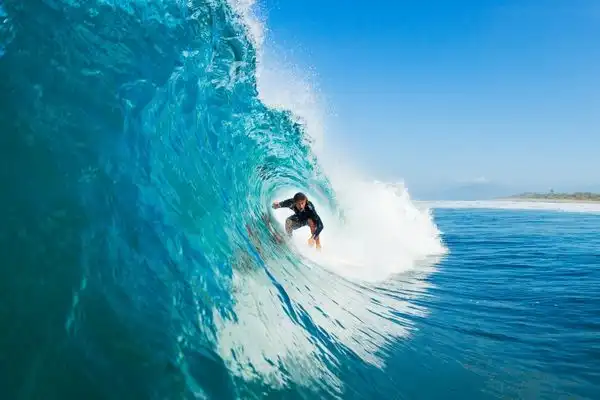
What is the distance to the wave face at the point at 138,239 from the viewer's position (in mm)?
2576

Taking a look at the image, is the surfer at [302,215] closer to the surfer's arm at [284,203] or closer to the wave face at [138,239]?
the surfer's arm at [284,203]

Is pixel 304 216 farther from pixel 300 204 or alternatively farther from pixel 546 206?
pixel 546 206

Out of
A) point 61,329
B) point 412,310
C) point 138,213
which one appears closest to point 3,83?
point 138,213

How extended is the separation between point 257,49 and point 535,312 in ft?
18.3

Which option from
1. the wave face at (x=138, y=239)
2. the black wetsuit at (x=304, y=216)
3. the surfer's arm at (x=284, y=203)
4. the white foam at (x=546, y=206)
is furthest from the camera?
the white foam at (x=546, y=206)

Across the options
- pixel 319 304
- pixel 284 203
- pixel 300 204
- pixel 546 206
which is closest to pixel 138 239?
pixel 319 304

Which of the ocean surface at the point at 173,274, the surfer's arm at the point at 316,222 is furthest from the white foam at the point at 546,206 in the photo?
the ocean surface at the point at 173,274

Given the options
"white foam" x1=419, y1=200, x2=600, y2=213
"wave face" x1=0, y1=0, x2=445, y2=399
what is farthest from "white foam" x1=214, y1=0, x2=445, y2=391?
"white foam" x1=419, y1=200, x2=600, y2=213

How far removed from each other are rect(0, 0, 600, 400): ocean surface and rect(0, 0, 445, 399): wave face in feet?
0.04

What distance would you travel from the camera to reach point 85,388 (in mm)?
2348

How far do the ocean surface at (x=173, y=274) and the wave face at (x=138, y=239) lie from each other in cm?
1

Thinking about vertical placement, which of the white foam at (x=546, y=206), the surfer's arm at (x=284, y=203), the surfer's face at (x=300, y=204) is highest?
the white foam at (x=546, y=206)

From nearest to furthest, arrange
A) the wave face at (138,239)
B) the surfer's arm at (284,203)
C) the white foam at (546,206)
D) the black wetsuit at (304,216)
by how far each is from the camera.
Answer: the wave face at (138,239), the surfer's arm at (284,203), the black wetsuit at (304,216), the white foam at (546,206)

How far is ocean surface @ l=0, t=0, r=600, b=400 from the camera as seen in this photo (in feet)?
8.64
